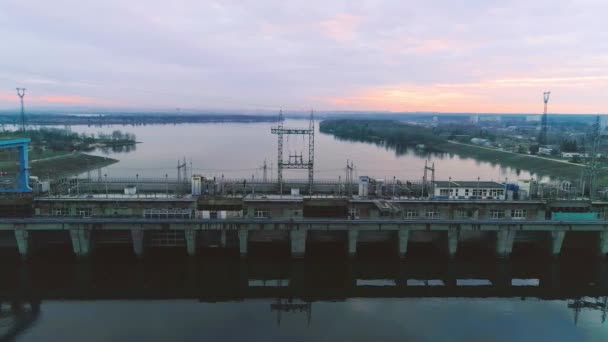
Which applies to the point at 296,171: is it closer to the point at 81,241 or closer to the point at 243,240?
the point at 243,240

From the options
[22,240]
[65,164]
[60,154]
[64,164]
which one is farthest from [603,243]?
[60,154]

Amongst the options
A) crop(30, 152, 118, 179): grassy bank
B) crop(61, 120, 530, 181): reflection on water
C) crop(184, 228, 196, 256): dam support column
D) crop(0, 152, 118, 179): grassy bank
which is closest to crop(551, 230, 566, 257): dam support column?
crop(184, 228, 196, 256): dam support column

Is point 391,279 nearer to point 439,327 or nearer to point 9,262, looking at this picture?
point 439,327

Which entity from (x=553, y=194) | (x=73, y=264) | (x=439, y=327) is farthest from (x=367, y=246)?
(x=73, y=264)

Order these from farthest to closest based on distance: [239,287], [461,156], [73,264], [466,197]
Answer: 1. [461,156]
2. [466,197]
3. [73,264]
4. [239,287]

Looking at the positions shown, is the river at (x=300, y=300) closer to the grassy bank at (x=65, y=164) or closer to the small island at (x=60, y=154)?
the small island at (x=60, y=154)

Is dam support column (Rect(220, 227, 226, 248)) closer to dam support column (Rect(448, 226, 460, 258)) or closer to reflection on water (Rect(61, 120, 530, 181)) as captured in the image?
dam support column (Rect(448, 226, 460, 258))

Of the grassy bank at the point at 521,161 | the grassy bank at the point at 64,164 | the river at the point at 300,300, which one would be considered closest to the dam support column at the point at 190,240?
the river at the point at 300,300

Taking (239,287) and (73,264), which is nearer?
(239,287)
